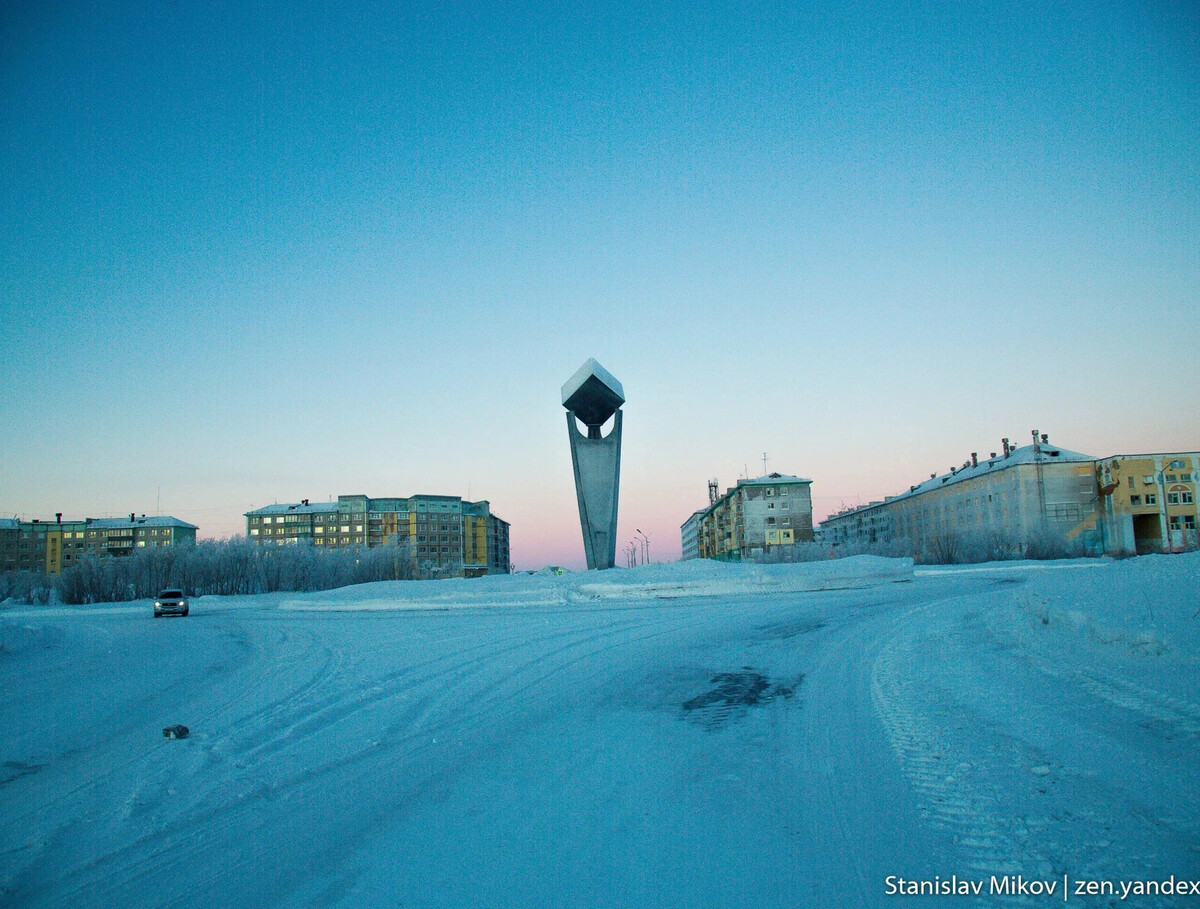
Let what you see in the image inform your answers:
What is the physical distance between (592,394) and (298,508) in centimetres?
10075

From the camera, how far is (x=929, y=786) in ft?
14.5

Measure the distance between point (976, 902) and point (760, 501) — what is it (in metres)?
94.8

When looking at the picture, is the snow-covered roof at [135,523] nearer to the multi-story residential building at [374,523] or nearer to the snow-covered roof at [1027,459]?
the multi-story residential building at [374,523]

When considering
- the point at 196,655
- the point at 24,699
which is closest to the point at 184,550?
the point at 196,655

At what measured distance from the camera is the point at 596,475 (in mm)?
35594

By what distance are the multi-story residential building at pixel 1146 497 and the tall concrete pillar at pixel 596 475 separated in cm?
5785

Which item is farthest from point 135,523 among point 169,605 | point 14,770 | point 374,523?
point 14,770

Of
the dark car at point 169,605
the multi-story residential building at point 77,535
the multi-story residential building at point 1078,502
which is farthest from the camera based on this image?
the multi-story residential building at point 77,535

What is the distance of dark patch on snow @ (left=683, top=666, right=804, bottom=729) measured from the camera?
6668mm

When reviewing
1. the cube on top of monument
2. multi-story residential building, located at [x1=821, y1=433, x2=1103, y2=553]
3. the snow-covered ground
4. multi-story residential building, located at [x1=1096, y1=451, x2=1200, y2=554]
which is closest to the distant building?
multi-story residential building, located at [x1=821, y1=433, x2=1103, y2=553]

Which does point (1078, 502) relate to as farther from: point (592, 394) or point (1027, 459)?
point (592, 394)

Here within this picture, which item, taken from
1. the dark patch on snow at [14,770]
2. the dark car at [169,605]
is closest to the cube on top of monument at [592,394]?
the dark car at [169,605]

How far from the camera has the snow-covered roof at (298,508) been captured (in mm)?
117875

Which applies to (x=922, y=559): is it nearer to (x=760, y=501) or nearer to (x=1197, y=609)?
(x=760, y=501)
